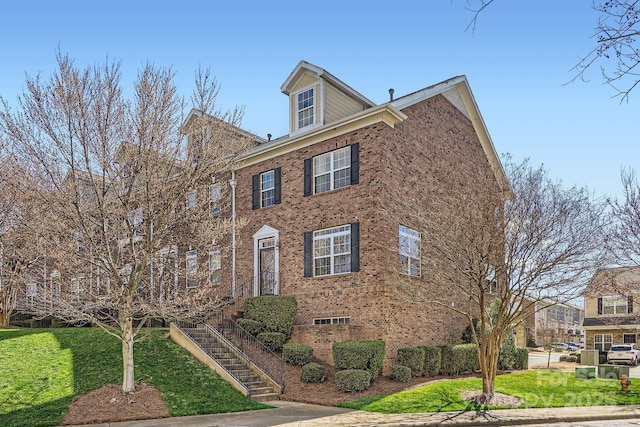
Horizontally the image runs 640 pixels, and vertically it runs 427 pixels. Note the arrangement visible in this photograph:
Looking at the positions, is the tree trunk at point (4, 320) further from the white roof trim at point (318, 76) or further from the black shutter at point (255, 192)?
the white roof trim at point (318, 76)

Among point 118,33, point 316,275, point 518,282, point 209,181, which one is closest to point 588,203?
point 518,282

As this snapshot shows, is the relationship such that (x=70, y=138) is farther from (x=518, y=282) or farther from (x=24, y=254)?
(x=518, y=282)

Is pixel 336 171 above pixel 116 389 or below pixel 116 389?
above

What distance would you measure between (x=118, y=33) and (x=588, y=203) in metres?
12.5

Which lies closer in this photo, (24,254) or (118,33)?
(118,33)

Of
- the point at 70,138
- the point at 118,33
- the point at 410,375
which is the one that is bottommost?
the point at 410,375

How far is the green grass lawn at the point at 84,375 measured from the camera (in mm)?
12078

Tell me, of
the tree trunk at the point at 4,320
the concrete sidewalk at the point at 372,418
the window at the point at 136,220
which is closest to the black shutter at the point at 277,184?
the window at the point at 136,220

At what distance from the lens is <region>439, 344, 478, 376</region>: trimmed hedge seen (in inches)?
725

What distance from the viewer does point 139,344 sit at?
16344mm

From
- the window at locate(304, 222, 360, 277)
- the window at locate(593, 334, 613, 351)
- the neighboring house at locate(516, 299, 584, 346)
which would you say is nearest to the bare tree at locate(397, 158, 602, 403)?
the window at locate(304, 222, 360, 277)

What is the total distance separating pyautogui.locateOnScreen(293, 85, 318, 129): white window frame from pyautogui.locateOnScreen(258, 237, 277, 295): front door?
4.49 metres

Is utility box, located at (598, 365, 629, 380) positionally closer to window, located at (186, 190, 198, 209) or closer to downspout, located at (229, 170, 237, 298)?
downspout, located at (229, 170, 237, 298)

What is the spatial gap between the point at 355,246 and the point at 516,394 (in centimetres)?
641
